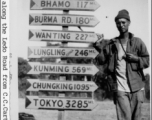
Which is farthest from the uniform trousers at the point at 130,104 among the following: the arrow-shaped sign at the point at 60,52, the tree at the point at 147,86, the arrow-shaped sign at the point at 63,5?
the arrow-shaped sign at the point at 63,5

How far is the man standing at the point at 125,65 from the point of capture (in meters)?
3.91

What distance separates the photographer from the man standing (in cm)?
391

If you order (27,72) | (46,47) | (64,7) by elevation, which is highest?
(64,7)

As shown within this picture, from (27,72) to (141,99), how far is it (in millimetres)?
1850

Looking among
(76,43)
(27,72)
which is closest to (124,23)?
(76,43)

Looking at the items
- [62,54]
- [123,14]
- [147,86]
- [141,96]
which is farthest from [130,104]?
[123,14]

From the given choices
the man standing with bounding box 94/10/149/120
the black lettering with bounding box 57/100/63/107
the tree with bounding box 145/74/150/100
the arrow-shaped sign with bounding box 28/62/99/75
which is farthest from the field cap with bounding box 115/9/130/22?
the black lettering with bounding box 57/100/63/107

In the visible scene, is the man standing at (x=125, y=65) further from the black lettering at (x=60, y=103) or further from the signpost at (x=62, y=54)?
the black lettering at (x=60, y=103)

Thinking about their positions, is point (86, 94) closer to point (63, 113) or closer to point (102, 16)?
point (63, 113)

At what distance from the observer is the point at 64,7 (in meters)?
3.96

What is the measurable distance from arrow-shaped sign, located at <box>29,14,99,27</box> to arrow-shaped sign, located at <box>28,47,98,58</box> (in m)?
0.40

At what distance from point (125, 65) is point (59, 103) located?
1.20m

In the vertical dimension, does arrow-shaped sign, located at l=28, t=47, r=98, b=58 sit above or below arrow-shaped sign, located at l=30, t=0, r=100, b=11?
below

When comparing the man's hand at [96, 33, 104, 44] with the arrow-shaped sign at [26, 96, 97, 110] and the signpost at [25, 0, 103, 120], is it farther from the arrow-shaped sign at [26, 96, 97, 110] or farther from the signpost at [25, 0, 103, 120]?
the arrow-shaped sign at [26, 96, 97, 110]
